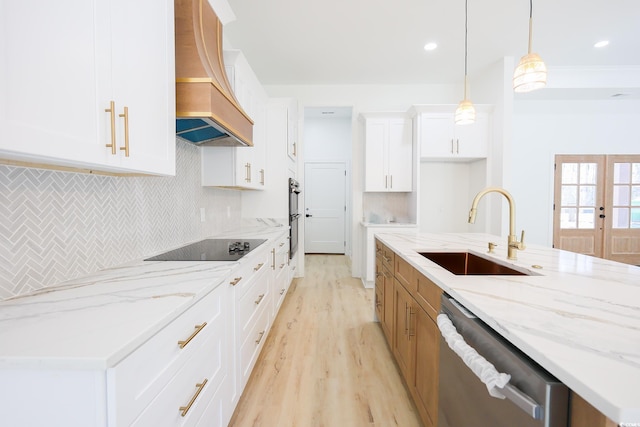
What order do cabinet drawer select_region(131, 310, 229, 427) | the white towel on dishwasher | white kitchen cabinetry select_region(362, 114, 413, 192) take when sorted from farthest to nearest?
white kitchen cabinetry select_region(362, 114, 413, 192), cabinet drawer select_region(131, 310, 229, 427), the white towel on dishwasher

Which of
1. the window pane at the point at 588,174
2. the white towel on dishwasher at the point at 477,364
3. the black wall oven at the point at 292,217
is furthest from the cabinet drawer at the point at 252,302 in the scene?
the window pane at the point at 588,174

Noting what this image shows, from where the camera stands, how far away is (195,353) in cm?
107

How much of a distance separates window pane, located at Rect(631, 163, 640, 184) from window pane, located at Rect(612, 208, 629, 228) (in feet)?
1.77

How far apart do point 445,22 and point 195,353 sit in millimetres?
3653

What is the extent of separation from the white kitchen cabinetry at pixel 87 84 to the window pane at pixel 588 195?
6660 millimetres

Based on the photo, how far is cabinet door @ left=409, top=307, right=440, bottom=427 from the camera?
4.22 feet

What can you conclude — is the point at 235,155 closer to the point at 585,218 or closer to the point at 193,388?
the point at 193,388

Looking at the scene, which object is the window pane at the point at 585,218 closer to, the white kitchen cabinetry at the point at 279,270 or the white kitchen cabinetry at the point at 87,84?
the white kitchen cabinetry at the point at 279,270

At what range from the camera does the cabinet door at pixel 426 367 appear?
1287mm

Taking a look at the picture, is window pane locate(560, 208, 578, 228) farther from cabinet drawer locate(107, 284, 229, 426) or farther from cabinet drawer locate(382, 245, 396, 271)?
cabinet drawer locate(107, 284, 229, 426)

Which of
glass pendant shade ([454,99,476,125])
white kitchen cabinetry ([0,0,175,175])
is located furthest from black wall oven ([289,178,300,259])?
white kitchen cabinetry ([0,0,175,175])

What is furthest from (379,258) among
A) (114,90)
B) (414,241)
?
(114,90)

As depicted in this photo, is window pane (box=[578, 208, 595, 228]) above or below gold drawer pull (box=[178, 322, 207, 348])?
above

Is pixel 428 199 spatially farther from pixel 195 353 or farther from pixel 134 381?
pixel 134 381
